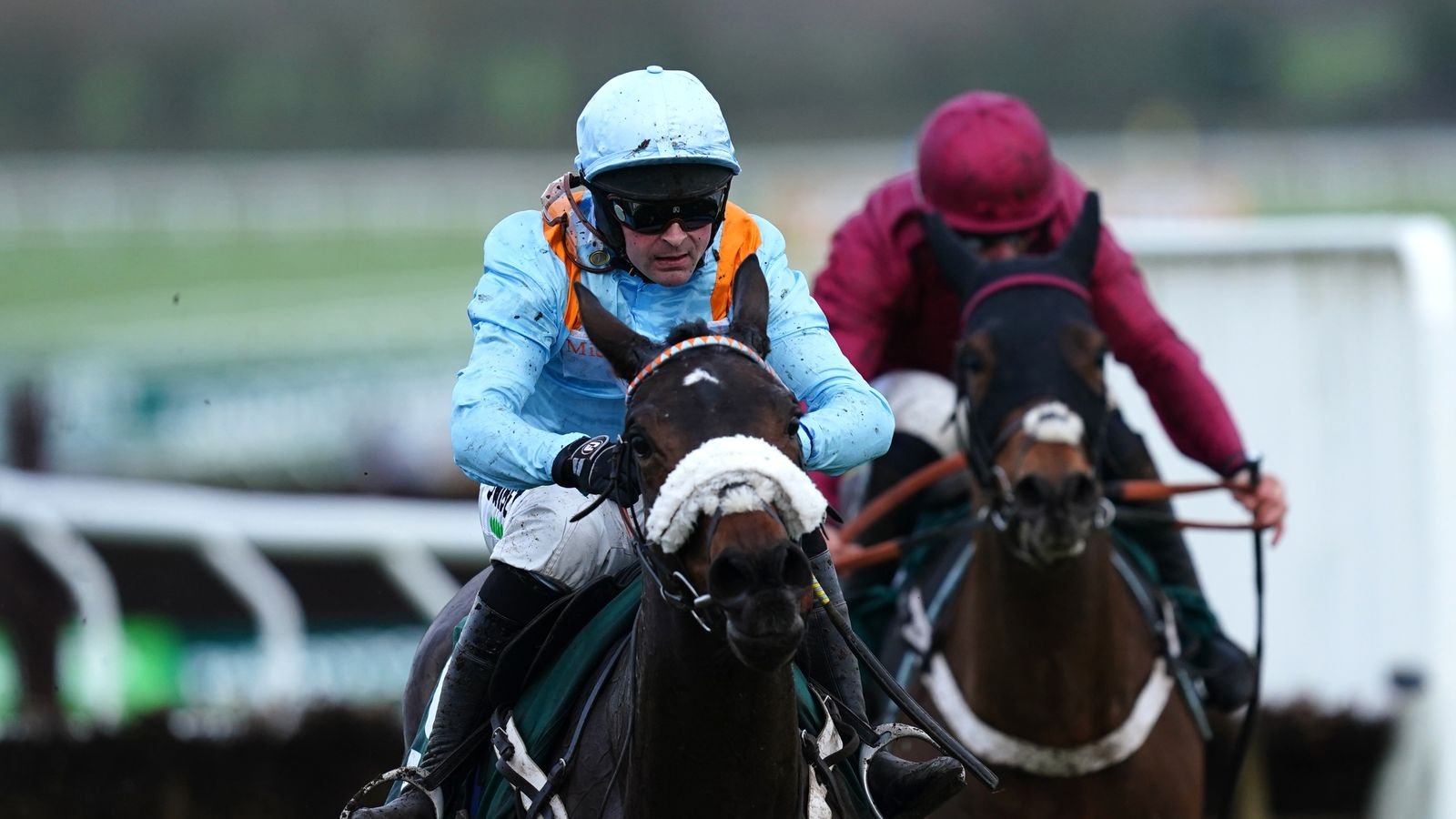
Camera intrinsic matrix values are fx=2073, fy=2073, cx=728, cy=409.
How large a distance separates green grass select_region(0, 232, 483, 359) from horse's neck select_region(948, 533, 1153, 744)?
15184mm

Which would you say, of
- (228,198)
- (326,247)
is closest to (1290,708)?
(326,247)

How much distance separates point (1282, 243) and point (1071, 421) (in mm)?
4679

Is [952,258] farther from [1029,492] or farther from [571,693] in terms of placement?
[571,693]

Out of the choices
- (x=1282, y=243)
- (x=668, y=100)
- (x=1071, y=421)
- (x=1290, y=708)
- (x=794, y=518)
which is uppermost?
(x=668, y=100)

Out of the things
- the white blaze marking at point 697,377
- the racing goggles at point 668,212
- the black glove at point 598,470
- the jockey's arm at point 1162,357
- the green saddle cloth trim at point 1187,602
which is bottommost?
the green saddle cloth trim at point 1187,602

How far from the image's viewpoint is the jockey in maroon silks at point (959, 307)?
18.9ft

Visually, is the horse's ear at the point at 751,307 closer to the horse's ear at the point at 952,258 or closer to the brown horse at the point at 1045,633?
the brown horse at the point at 1045,633

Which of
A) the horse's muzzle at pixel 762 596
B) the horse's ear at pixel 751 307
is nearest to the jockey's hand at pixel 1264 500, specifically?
the horse's ear at pixel 751 307

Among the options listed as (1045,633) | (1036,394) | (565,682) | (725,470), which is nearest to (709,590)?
(725,470)

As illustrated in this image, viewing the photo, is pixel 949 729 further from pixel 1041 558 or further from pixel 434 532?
pixel 434 532

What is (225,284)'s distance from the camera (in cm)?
2500

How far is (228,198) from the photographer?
27.8 meters

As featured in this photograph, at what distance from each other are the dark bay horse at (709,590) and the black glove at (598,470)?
4 cm

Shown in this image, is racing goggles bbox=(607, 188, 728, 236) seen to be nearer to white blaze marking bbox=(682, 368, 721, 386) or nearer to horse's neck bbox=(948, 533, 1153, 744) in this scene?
white blaze marking bbox=(682, 368, 721, 386)
